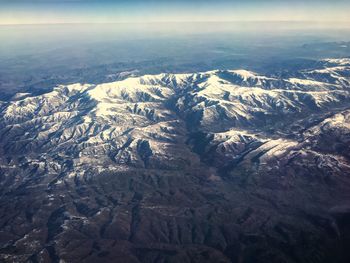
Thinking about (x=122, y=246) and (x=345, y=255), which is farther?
(x=122, y=246)

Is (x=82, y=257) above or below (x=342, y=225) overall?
below

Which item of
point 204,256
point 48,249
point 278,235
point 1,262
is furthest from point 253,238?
point 1,262

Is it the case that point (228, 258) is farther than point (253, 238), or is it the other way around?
point (253, 238)

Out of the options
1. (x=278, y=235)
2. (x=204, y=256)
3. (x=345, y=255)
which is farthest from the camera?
(x=278, y=235)

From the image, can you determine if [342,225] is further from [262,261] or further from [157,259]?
[157,259]

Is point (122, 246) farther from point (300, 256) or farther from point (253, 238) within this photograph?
point (300, 256)

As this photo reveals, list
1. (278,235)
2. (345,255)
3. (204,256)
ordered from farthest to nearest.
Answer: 1. (278,235)
2. (204,256)
3. (345,255)

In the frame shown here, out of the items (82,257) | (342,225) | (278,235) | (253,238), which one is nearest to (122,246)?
(82,257)

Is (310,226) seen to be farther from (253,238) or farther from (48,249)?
(48,249)
